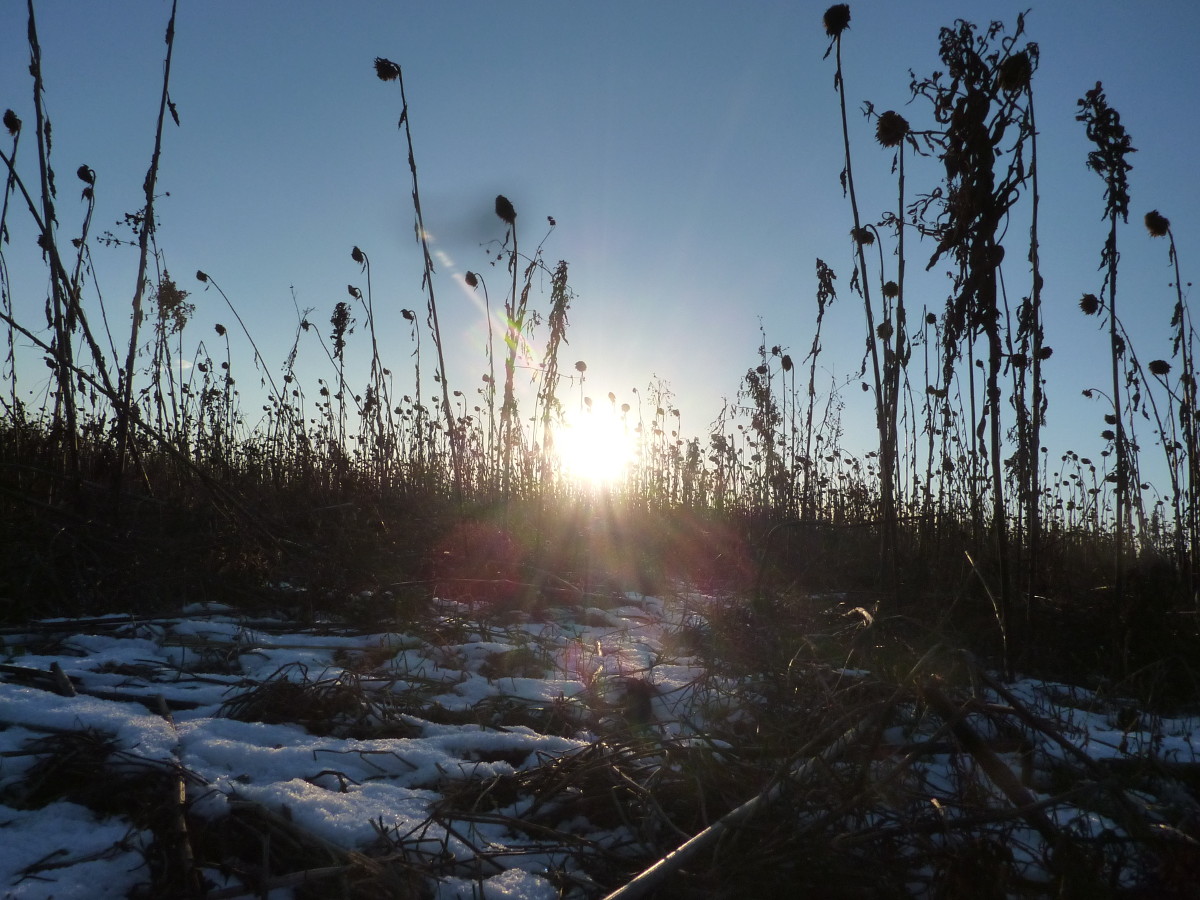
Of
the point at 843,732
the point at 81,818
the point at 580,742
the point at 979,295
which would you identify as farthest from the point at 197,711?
the point at 979,295

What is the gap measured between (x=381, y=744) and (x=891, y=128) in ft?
9.91

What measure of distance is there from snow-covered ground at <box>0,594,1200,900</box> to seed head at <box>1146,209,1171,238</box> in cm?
309

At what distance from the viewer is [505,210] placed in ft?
16.2

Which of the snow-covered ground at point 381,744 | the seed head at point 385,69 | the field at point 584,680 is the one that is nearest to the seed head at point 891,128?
the field at point 584,680

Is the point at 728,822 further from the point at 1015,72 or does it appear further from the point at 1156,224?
the point at 1156,224

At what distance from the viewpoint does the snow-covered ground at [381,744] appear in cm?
119

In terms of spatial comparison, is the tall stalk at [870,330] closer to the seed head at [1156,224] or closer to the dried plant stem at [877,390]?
the dried plant stem at [877,390]

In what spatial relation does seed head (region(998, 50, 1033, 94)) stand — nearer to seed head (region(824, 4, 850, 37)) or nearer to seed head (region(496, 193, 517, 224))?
seed head (region(824, 4, 850, 37))

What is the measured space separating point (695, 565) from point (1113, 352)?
2.97 m

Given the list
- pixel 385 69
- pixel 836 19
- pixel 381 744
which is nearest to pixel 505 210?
pixel 385 69

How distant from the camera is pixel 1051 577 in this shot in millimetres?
3967

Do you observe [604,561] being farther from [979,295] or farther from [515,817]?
→ [515,817]

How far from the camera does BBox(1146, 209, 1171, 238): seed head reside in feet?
13.5

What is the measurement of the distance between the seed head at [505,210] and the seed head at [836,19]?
8.34 ft
